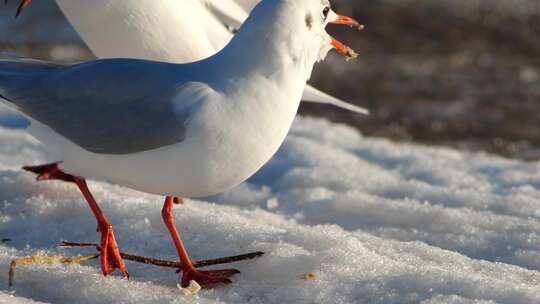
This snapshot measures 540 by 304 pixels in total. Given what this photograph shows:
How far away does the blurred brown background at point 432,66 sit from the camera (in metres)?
8.43

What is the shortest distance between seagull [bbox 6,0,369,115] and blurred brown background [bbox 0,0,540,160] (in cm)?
335

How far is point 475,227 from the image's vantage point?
4.34m

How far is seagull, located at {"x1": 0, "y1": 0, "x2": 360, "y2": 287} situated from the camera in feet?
10.6

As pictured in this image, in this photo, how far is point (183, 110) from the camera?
3.26m

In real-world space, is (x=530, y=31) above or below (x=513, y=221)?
above

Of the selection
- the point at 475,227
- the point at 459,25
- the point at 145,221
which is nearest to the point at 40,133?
the point at 145,221

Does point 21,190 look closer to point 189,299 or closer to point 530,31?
point 189,299

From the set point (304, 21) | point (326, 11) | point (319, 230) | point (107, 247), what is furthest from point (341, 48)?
point (107, 247)

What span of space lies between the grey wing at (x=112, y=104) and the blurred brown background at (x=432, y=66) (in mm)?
4555

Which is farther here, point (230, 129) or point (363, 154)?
point (363, 154)

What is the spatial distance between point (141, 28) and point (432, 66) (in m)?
6.05

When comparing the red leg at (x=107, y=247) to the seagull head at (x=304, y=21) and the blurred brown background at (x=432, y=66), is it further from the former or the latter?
the blurred brown background at (x=432, y=66)

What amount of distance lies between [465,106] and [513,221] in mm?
Answer: 4700

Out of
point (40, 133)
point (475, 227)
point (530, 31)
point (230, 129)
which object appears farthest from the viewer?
point (530, 31)
